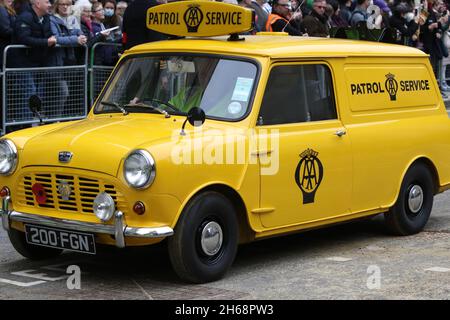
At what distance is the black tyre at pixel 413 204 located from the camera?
9.23 m

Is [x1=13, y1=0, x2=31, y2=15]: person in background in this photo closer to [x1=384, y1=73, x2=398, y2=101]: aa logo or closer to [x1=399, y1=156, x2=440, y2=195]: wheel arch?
[x1=384, y1=73, x2=398, y2=101]: aa logo

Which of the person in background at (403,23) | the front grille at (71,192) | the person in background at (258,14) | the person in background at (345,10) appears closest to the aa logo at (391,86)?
the front grille at (71,192)

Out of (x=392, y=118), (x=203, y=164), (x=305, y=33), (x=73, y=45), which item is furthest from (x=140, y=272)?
(x=305, y=33)

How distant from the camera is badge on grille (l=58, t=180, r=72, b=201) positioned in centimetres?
737

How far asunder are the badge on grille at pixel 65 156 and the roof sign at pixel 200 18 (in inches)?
71.6

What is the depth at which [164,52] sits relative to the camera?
8430 millimetres

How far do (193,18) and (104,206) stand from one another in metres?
2.20

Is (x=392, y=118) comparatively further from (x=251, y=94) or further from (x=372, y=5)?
(x=372, y=5)

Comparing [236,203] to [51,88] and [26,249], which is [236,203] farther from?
[51,88]

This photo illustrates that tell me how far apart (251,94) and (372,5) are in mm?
12913

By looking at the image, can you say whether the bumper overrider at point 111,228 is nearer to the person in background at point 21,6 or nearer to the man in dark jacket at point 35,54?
the man in dark jacket at point 35,54

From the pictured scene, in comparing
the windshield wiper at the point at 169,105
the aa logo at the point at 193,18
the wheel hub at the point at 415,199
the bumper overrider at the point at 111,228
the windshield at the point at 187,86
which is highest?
the aa logo at the point at 193,18

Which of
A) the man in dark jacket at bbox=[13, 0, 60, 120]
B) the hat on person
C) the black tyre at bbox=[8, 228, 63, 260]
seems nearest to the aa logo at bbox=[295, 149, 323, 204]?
the black tyre at bbox=[8, 228, 63, 260]

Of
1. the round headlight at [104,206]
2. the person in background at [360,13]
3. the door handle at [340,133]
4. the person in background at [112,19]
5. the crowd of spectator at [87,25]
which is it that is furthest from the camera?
the person in background at [360,13]
